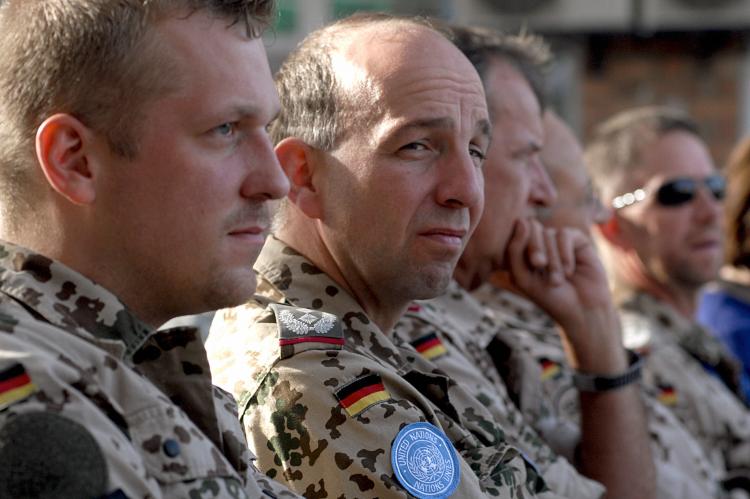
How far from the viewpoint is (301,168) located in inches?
97.7

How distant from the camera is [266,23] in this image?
1.94m

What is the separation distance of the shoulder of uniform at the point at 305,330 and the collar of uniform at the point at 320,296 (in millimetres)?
115

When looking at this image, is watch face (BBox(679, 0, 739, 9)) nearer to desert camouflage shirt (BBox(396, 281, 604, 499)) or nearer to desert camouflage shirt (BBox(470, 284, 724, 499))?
desert camouflage shirt (BBox(470, 284, 724, 499))

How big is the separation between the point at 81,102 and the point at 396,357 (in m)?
0.90

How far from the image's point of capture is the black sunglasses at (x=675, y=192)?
4.73 m

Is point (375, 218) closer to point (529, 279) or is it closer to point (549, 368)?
point (529, 279)

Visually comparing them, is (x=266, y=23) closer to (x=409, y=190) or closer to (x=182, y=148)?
(x=182, y=148)

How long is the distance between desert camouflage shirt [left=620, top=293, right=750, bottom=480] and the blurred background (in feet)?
25.2

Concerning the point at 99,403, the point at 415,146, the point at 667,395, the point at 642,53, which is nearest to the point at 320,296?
the point at 415,146

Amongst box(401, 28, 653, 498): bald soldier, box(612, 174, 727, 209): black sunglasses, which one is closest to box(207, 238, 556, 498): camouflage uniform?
box(401, 28, 653, 498): bald soldier

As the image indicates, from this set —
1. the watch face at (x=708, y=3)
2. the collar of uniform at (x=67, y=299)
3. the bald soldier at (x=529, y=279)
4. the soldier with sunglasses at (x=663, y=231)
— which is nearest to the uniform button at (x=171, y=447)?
the collar of uniform at (x=67, y=299)

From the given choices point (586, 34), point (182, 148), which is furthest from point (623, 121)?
point (586, 34)

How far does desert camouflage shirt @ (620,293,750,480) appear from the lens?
13.7 ft

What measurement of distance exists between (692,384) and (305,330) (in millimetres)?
2441
